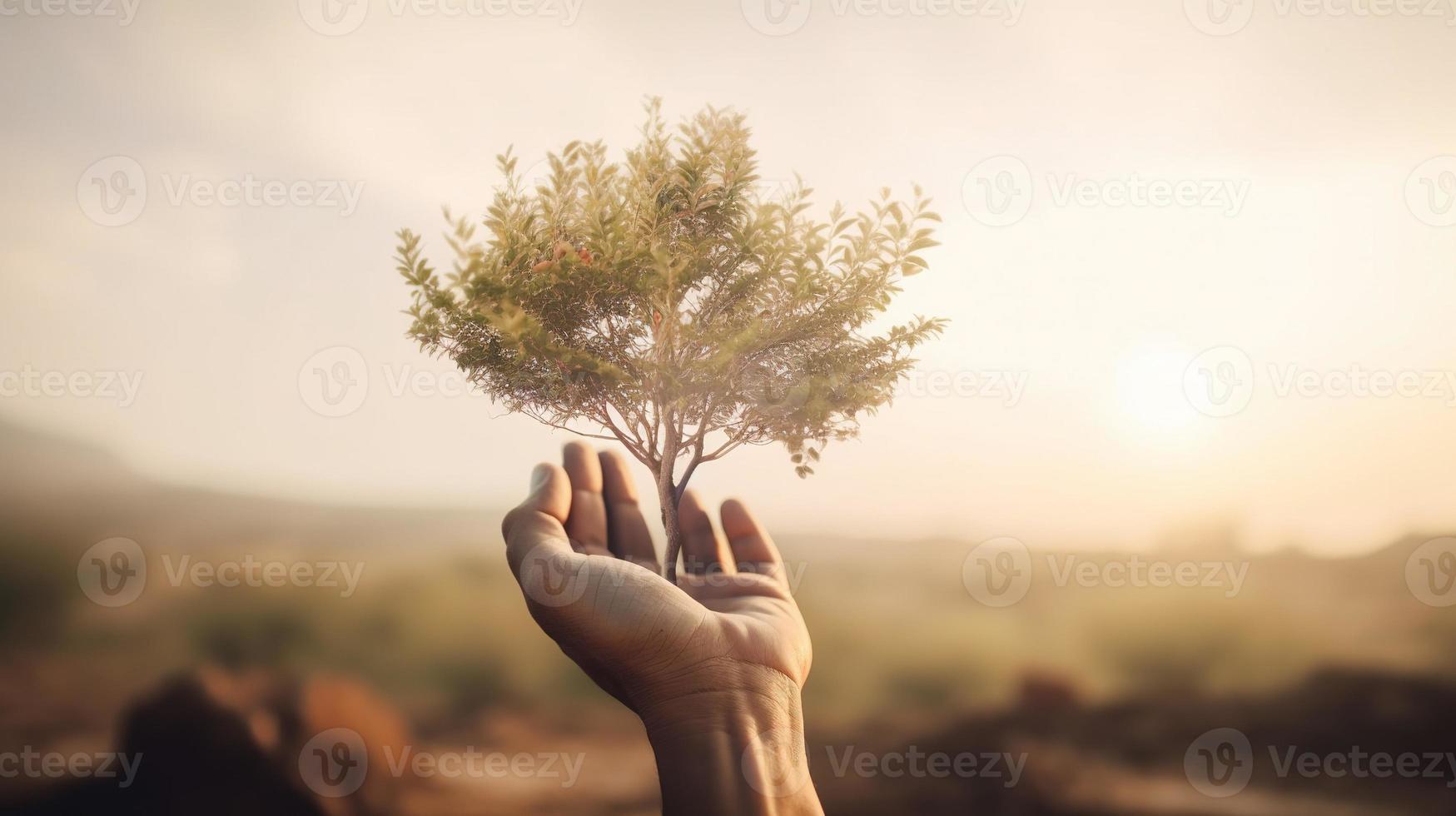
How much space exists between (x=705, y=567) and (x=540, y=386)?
2.20m

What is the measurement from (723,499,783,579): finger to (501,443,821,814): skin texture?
33.0 inches

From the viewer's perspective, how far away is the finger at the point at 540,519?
198 inches

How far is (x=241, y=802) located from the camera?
9703 mm

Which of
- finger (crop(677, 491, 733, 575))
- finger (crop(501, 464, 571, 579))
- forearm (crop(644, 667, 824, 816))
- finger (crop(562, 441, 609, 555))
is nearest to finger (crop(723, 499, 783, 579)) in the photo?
finger (crop(677, 491, 733, 575))

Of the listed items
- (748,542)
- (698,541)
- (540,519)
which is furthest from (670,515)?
(540,519)

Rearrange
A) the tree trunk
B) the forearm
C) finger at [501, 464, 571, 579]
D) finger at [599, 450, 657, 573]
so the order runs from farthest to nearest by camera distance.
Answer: the tree trunk
finger at [599, 450, 657, 573]
finger at [501, 464, 571, 579]
the forearm

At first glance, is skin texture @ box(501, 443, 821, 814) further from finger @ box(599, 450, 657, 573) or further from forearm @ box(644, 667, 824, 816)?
finger @ box(599, 450, 657, 573)

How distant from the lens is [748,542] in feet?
21.9

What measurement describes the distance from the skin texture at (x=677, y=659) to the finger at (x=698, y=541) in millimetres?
857

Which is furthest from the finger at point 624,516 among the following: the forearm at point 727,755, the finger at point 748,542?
the forearm at point 727,755

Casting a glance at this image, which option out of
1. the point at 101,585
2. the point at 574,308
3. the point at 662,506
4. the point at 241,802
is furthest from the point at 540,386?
the point at 241,802

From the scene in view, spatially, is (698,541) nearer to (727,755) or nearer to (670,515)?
(670,515)

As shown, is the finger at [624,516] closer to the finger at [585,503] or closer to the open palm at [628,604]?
the open palm at [628,604]

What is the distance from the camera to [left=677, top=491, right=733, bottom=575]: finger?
657 cm
